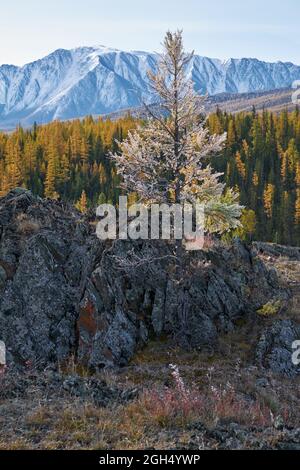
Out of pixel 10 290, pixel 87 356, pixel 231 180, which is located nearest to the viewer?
pixel 87 356

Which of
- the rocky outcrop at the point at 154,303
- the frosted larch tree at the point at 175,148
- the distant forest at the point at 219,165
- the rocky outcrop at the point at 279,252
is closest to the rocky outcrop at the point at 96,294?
the rocky outcrop at the point at 154,303

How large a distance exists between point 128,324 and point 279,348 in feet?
17.3

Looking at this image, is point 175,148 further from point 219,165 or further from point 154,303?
point 219,165

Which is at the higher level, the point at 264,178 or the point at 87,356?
the point at 264,178

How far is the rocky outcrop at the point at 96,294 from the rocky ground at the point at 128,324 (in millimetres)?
37

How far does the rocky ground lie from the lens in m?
10.0

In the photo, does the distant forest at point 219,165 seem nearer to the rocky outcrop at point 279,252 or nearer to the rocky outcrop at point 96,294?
the rocky outcrop at point 279,252

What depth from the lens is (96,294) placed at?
50.0 feet

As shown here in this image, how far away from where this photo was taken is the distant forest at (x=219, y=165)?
87.6 metres

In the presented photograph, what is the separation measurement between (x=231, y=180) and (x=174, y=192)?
87.1 meters

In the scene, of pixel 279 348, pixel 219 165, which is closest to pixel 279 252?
pixel 279 348

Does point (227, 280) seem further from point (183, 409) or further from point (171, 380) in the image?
point (183, 409)
